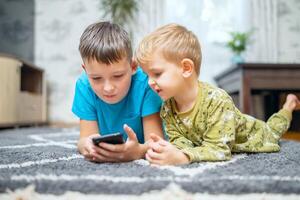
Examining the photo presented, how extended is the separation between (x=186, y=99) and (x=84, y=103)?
31cm

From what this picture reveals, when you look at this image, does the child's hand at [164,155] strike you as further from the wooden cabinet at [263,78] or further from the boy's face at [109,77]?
the wooden cabinet at [263,78]

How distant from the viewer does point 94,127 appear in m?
1.11

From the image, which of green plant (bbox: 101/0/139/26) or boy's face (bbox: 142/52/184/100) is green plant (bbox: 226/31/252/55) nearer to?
green plant (bbox: 101/0/139/26)

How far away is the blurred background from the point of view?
3305 millimetres

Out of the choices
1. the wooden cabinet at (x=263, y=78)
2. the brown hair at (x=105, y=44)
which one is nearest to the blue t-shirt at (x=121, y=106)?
the brown hair at (x=105, y=44)

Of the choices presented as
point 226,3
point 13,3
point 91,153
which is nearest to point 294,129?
point 226,3

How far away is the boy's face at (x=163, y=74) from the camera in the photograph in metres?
0.90

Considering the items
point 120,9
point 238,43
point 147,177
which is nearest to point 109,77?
point 147,177

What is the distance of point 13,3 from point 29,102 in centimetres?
115

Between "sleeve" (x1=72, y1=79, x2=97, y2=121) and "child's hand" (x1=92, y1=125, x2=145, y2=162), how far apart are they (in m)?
0.26

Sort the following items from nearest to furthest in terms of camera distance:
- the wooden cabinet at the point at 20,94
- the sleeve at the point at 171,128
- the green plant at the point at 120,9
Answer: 1. the sleeve at the point at 171,128
2. the wooden cabinet at the point at 20,94
3. the green plant at the point at 120,9

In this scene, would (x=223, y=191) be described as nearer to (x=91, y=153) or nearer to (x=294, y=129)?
(x=91, y=153)

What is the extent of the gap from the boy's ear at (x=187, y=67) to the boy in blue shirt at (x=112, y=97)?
145 mm

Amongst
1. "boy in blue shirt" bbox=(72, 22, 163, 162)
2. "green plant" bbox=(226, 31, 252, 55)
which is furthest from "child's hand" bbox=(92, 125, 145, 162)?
"green plant" bbox=(226, 31, 252, 55)
